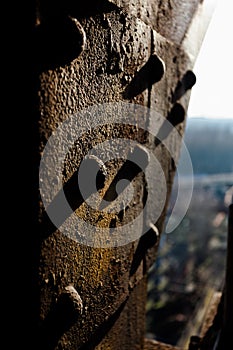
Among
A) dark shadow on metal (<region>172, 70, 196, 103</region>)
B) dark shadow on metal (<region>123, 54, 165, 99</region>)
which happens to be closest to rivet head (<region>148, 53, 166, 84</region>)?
dark shadow on metal (<region>123, 54, 165, 99</region>)

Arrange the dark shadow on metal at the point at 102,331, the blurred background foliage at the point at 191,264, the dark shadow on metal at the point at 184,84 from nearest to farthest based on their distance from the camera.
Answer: the dark shadow on metal at the point at 102,331
the dark shadow on metal at the point at 184,84
the blurred background foliage at the point at 191,264

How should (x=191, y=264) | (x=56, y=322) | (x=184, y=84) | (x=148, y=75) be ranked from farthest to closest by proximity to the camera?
1. (x=191, y=264)
2. (x=184, y=84)
3. (x=148, y=75)
4. (x=56, y=322)

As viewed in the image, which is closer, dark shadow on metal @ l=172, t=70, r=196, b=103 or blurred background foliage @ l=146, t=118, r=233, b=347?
dark shadow on metal @ l=172, t=70, r=196, b=103

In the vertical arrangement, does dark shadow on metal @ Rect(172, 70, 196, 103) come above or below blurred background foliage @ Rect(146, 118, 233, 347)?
above

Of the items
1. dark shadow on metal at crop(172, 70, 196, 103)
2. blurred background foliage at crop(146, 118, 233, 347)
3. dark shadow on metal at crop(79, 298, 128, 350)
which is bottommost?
blurred background foliage at crop(146, 118, 233, 347)

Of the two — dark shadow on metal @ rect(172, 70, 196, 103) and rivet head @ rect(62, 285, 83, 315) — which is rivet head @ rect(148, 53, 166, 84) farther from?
rivet head @ rect(62, 285, 83, 315)

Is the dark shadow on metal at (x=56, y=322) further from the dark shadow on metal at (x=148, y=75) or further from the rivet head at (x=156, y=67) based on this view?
the rivet head at (x=156, y=67)

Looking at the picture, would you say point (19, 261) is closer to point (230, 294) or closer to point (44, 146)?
point (44, 146)

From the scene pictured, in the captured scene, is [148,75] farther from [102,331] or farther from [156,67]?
[102,331]

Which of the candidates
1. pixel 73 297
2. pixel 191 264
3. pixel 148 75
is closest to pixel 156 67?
pixel 148 75

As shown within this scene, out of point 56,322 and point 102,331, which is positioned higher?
point 56,322

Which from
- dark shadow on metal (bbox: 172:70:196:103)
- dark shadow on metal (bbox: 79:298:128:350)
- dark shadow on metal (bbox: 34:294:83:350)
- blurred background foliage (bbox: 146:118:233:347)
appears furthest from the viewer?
A: blurred background foliage (bbox: 146:118:233:347)

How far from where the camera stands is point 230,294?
1.48m

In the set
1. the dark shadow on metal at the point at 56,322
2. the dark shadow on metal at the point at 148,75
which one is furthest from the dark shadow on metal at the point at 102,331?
the dark shadow on metal at the point at 148,75
